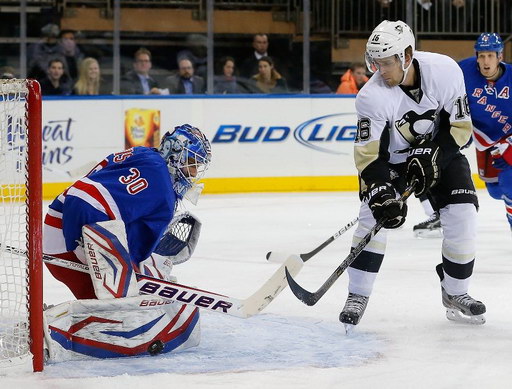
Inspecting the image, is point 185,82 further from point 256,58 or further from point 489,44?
point 489,44

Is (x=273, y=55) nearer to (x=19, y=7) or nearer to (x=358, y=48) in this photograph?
(x=358, y=48)

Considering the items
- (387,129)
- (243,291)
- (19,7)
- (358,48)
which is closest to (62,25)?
Answer: (19,7)

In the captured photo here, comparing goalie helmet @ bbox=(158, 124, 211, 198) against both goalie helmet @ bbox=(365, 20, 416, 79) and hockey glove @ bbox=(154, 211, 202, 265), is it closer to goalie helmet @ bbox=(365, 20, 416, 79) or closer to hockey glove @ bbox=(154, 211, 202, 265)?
hockey glove @ bbox=(154, 211, 202, 265)

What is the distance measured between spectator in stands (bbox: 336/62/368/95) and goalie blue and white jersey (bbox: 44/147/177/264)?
4.85 meters

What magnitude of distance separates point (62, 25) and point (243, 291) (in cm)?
417

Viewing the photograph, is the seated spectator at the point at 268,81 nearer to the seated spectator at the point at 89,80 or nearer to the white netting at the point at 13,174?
the seated spectator at the point at 89,80

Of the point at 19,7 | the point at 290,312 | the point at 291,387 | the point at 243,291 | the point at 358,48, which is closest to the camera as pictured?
the point at 291,387

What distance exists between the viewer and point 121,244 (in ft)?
8.50

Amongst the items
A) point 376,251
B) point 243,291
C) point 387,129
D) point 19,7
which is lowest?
point 243,291

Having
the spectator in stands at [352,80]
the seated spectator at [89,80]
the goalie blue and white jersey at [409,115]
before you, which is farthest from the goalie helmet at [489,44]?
the seated spectator at [89,80]

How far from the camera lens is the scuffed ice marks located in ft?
8.70

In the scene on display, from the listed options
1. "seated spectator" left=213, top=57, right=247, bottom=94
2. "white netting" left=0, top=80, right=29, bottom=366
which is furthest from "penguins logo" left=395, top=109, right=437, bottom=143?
"seated spectator" left=213, top=57, right=247, bottom=94

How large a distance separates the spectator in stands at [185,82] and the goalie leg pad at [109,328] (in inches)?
183

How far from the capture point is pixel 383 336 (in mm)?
3072
